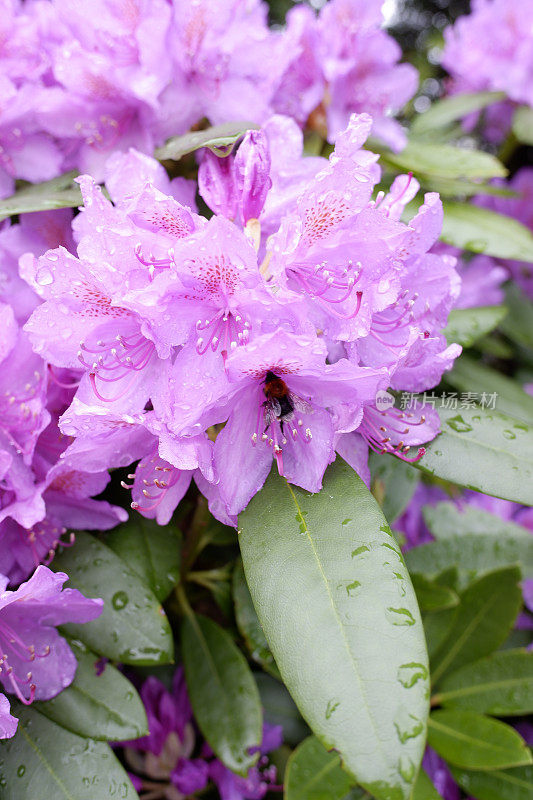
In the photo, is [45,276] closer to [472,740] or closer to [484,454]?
[484,454]

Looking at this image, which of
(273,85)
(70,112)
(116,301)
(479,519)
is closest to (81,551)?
(116,301)

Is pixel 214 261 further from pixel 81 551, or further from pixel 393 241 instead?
pixel 81 551

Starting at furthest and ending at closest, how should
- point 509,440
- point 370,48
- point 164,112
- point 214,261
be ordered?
point 370,48 < point 164,112 < point 509,440 < point 214,261

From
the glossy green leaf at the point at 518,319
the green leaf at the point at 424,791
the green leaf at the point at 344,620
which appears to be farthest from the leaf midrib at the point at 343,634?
the glossy green leaf at the point at 518,319

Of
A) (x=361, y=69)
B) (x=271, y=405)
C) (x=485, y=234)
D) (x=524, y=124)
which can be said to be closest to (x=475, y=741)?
(x=271, y=405)

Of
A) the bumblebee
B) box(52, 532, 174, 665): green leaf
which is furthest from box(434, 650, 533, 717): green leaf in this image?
the bumblebee

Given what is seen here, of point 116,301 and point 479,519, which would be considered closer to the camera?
point 116,301

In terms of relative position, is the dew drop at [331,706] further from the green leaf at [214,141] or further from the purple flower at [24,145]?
the purple flower at [24,145]
